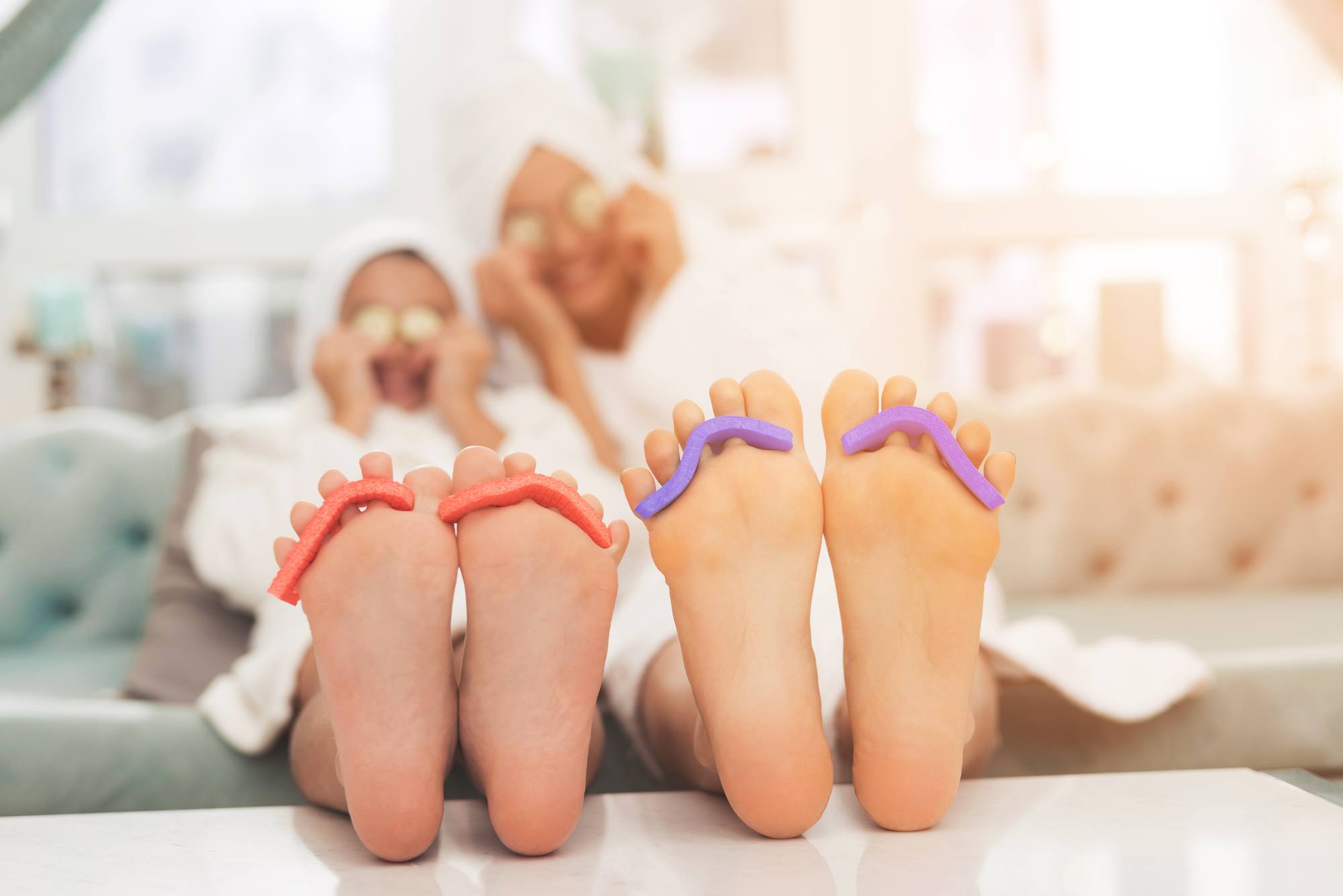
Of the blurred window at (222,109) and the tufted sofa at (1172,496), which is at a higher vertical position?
the blurred window at (222,109)

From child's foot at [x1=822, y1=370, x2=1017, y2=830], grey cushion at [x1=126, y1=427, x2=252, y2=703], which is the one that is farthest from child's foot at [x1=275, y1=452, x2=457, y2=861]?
grey cushion at [x1=126, y1=427, x2=252, y2=703]

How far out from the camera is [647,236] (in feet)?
4.23

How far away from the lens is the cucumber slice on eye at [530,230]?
1338 millimetres

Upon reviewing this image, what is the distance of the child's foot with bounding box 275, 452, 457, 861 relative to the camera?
1.93 feet

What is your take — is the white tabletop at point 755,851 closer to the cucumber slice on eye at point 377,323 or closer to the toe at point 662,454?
the toe at point 662,454

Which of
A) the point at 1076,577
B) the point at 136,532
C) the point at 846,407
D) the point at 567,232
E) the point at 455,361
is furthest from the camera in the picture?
the point at 1076,577

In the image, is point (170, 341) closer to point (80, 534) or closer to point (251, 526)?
point (80, 534)

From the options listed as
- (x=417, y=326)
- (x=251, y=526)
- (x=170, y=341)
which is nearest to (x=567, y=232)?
(x=417, y=326)

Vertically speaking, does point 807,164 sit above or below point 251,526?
above

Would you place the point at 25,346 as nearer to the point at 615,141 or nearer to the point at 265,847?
Result: the point at 615,141

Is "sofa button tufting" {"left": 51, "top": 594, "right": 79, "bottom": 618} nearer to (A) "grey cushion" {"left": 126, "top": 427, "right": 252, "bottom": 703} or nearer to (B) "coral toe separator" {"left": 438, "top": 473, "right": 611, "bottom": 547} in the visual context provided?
(A) "grey cushion" {"left": 126, "top": 427, "right": 252, "bottom": 703}

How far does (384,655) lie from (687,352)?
70cm

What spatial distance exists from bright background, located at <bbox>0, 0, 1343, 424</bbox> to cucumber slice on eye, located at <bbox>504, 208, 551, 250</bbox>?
2.05 feet

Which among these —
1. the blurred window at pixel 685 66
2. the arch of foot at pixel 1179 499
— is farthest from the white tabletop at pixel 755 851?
the blurred window at pixel 685 66
